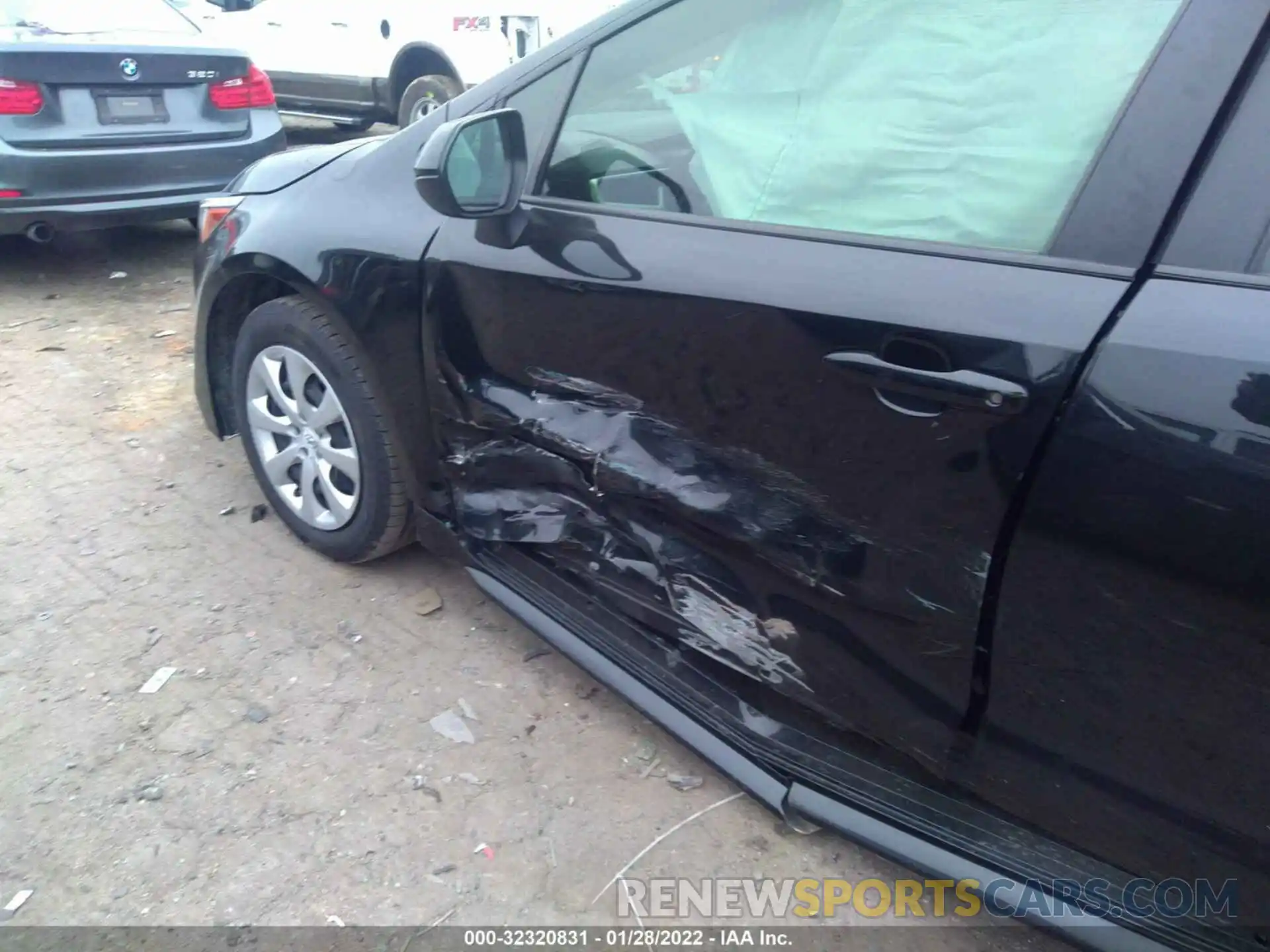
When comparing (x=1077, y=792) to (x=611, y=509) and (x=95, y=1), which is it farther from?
(x=95, y=1)

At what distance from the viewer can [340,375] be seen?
8.39 ft

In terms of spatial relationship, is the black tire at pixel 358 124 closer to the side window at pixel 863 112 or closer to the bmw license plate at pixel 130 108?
the bmw license plate at pixel 130 108

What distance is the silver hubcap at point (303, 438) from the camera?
2689 mm

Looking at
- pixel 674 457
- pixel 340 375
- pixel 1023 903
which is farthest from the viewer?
pixel 340 375

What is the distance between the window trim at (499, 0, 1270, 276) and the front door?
0.06 ft

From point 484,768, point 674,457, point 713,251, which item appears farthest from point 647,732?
point 713,251

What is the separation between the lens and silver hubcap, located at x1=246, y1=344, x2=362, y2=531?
8.82ft

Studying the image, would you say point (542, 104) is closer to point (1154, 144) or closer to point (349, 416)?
point (349, 416)

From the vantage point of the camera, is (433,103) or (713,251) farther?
(433,103)

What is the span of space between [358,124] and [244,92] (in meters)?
3.18

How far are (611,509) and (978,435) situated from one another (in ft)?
2.92

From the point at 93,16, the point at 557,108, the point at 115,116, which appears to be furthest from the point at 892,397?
the point at 93,16

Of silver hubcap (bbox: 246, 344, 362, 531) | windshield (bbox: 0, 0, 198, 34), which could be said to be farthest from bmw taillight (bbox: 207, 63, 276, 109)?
silver hubcap (bbox: 246, 344, 362, 531)

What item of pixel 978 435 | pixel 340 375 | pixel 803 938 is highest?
pixel 978 435
